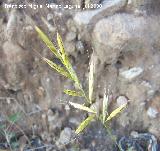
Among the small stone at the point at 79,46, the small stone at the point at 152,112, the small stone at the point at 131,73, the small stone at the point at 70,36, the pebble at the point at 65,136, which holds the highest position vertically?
the small stone at the point at 70,36

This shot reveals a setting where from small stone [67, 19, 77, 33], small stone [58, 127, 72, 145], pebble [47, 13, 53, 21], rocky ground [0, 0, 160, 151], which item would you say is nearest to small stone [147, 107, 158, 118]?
rocky ground [0, 0, 160, 151]

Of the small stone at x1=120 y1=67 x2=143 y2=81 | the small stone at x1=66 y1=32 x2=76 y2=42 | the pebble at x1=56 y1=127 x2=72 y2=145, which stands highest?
the small stone at x1=66 y1=32 x2=76 y2=42

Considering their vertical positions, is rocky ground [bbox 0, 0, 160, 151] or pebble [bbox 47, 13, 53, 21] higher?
pebble [bbox 47, 13, 53, 21]

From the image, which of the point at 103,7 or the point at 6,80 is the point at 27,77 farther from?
the point at 103,7

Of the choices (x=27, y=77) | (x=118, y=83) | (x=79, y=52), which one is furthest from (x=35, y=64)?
(x=118, y=83)

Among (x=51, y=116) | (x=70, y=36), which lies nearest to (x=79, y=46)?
(x=70, y=36)

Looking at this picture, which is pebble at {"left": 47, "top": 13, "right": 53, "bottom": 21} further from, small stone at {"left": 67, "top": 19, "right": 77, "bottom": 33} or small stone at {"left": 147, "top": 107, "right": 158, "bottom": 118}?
small stone at {"left": 147, "top": 107, "right": 158, "bottom": 118}

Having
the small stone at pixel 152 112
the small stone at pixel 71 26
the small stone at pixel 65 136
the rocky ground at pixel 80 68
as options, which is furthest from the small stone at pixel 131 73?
the small stone at pixel 65 136

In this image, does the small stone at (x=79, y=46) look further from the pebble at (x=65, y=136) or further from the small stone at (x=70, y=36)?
the pebble at (x=65, y=136)

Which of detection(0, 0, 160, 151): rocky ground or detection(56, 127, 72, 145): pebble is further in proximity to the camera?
detection(56, 127, 72, 145): pebble
